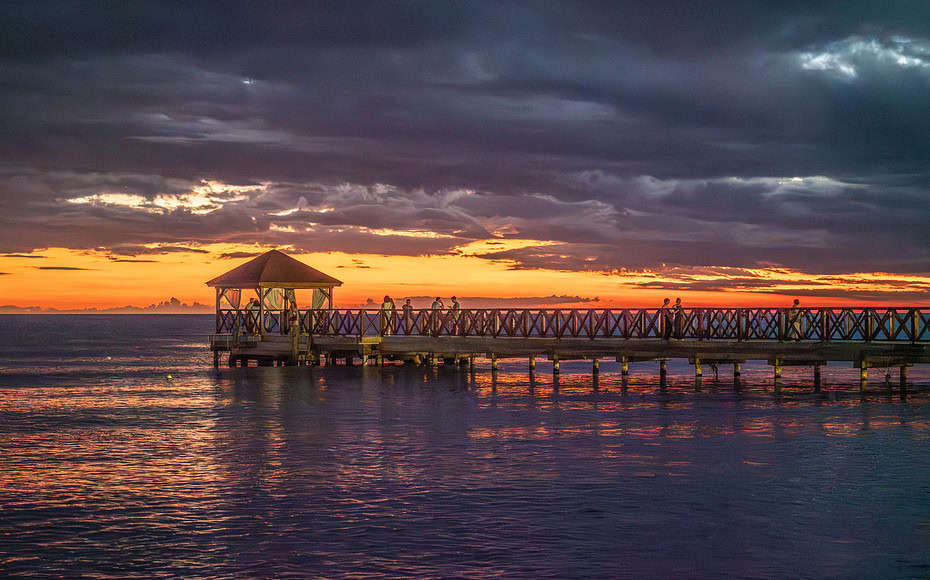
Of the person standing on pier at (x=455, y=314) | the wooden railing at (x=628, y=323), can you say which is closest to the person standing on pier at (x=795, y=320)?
the wooden railing at (x=628, y=323)

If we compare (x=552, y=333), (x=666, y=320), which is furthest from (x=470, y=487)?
(x=552, y=333)

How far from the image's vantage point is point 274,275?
55.1m

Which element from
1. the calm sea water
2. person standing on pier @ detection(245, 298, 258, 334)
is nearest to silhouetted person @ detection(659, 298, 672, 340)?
the calm sea water

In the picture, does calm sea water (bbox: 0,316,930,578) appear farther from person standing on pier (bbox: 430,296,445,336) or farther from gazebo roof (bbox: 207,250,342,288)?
gazebo roof (bbox: 207,250,342,288)

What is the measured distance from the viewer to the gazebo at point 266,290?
5525 cm

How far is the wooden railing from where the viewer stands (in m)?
41.8

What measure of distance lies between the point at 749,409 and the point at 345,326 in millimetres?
27099

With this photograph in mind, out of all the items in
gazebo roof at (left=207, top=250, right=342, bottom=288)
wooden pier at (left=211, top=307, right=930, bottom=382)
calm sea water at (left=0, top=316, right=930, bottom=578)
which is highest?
gazebo roof at (left=207, top=250, right=342, bottom=288)

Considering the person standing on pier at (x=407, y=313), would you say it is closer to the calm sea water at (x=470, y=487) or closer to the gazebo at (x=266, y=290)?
the gazebo at (x=266, y=290)

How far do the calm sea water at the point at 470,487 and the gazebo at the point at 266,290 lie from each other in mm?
16058

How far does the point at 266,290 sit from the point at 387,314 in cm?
699

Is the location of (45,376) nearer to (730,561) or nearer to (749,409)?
(749,409)

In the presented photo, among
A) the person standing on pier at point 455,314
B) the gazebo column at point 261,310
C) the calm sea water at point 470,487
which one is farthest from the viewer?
the gazebo column at point 261,310

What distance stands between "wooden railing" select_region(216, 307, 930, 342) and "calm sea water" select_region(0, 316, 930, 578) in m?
4.19
